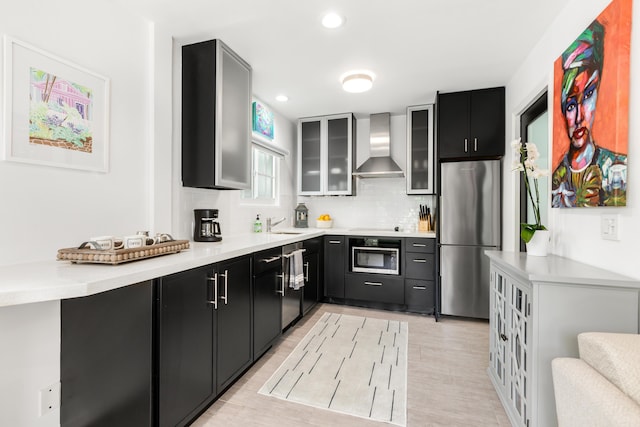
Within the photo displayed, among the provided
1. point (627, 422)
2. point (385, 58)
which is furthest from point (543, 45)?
point (627, 422)

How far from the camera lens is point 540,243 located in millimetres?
1870

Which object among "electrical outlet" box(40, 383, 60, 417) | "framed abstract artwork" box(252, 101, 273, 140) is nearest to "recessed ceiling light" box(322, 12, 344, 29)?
"framed abstract artwork" box(252, 101, 273, 140)

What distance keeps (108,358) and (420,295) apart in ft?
10.1

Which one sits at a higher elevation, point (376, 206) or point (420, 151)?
point (420, 151)

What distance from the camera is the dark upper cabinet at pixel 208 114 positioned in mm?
2348

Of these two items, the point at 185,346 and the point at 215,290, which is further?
the point at 215,290

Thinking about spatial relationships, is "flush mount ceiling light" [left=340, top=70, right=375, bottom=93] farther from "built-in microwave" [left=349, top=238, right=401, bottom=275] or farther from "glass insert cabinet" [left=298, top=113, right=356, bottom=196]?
"built-in microwave" [left=349, top=238, right=401, bottom=275]

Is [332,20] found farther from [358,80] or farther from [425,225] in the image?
[425,225]

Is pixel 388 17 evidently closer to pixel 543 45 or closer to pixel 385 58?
pixel 385 58

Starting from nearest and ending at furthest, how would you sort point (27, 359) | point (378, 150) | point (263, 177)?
point (27, 359) → point (263, 177) → point (378, 150)

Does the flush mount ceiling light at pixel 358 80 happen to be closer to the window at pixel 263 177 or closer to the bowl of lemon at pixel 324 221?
the window at pixel 263 177

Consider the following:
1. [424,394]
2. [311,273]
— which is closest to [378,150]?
[311,273]

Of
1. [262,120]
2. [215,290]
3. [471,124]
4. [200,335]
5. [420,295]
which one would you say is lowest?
[420,295]

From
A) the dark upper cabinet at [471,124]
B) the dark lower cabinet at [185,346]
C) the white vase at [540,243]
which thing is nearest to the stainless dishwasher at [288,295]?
the dark lower cabinet at [185,346]
